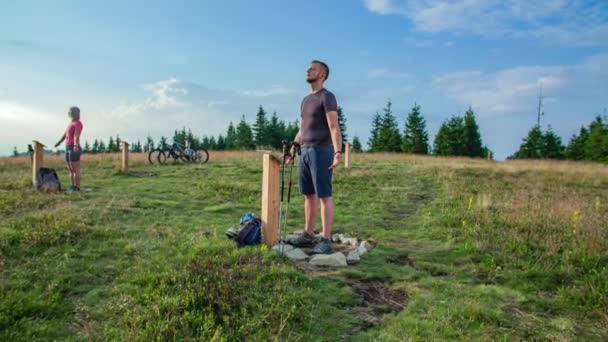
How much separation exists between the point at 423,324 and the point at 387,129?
47.8 meters

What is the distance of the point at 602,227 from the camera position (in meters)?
6.29

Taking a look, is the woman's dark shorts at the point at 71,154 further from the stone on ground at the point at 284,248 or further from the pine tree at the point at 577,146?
the pine tree at the point at 577,146

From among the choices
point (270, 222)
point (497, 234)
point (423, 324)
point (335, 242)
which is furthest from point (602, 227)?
point (270, 222)

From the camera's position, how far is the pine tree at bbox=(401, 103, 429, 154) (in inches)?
1820

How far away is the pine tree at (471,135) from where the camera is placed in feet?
153

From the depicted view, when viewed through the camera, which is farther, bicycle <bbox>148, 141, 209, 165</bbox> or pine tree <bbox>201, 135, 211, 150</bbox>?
pine tree <bbox>201, 135, 211, 150</bbox>

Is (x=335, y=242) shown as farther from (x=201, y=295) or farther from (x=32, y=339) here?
(x=32, y=339)

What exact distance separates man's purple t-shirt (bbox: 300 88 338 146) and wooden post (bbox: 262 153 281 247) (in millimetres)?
555

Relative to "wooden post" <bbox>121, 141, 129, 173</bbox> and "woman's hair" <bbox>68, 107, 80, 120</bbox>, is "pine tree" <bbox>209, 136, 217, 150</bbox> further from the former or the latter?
"woman's hair" <bbox>68, 107, 80, 120</bbox>

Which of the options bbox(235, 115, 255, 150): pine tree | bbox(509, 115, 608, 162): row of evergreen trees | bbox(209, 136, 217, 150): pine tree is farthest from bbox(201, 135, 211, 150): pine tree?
bbox(509, 115, 608, 162): row of evergreen trees

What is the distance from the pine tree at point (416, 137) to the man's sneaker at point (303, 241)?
42.2 metres

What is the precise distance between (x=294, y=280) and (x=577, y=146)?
181 feet

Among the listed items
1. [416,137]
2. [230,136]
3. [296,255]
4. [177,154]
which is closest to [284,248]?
[296,255]

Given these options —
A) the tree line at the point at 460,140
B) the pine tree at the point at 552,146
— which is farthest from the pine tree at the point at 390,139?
Answer: the pine tree at the point at 552,146
